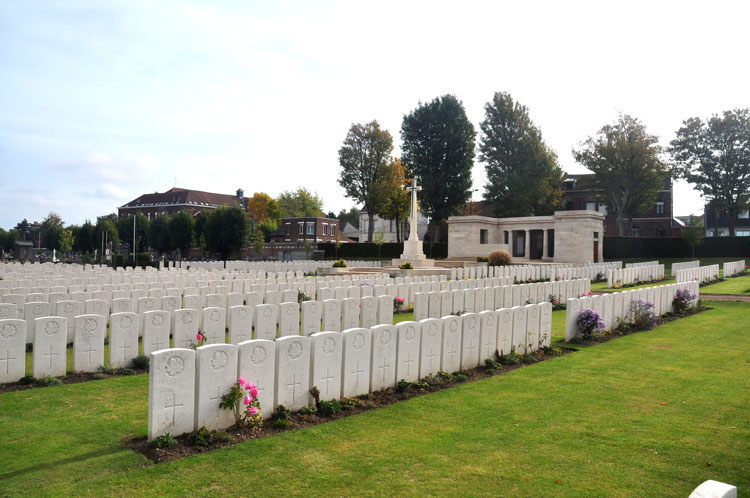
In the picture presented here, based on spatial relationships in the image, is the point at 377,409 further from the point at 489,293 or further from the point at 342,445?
the point at 489,293

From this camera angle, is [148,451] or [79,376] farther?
[79,376]

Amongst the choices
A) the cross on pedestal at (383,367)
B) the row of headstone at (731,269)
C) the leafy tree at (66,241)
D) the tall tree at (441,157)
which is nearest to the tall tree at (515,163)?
the tall tree at (441,157)

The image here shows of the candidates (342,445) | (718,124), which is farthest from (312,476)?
(718,124)

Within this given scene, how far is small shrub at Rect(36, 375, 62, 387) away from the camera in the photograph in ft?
21.9

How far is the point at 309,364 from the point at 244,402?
2.99 ft

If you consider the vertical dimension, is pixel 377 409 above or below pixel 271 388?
below

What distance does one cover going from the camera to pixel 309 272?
3306 cm

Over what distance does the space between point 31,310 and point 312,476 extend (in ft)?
24.0

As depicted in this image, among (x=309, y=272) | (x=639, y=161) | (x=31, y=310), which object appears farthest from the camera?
(x=639, y=161)

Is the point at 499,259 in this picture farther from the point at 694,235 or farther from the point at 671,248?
the point at 671,248

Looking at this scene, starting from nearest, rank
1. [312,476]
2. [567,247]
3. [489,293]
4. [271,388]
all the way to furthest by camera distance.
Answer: [312,476]
[271,388]
[489,293]
[567,247]

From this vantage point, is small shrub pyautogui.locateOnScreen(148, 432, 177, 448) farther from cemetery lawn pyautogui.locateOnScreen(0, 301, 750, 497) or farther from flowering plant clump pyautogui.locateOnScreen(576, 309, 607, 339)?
flowering plant clump pyautogui.locateOnScreen(576, 309, 607, 339)

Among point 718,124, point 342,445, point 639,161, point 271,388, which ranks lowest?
point 342,445

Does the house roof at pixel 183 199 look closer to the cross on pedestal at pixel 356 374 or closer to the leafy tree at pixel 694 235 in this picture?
the leafy tree at pixel 694 235
